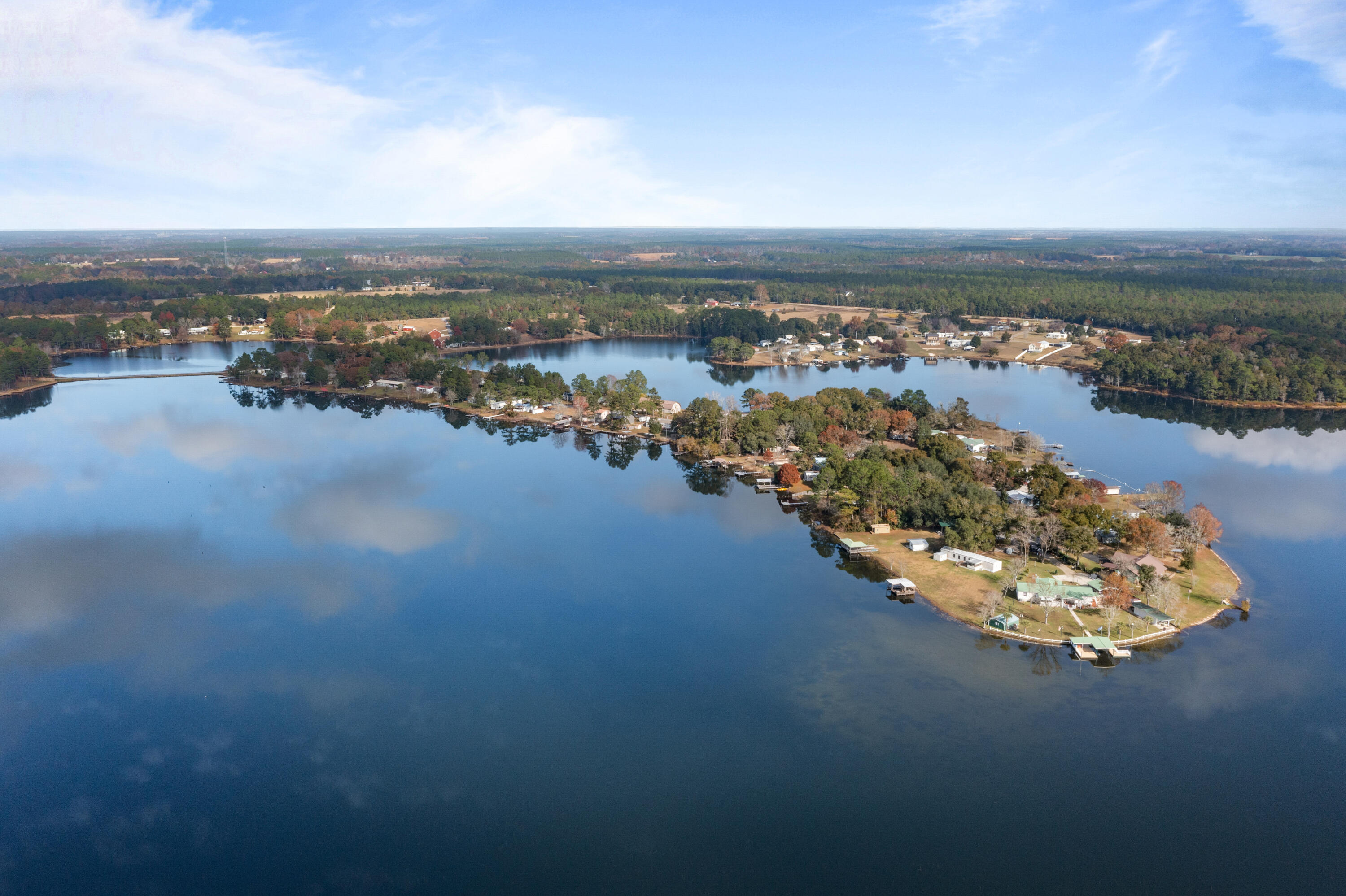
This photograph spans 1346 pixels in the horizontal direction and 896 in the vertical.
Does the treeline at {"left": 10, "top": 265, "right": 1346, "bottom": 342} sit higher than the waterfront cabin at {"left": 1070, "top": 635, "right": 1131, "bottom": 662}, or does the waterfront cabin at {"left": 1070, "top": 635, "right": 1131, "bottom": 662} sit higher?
the treeline at {"left": 10, "top": 265, "right": 1346, "bottom": 342}

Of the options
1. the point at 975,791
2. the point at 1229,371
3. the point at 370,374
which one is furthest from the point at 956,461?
the point at 370,374

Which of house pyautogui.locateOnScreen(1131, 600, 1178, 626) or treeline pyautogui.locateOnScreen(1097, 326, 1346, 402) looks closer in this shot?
house pyautogui.locateOnScreen(1131, 600, 1178, 626)

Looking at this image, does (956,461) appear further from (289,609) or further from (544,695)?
(289,609)

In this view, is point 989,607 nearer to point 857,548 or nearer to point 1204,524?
point 857,548

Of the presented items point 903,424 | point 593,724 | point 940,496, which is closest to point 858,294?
point 903,424

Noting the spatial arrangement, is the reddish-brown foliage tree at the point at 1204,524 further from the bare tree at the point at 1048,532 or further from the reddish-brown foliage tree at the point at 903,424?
the reddish-brown foliage tree at the point at 903,424

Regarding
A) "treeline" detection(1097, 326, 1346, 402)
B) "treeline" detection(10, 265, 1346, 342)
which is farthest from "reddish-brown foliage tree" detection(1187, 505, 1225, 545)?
"treeline" detection(10, 265, 1346, 342)

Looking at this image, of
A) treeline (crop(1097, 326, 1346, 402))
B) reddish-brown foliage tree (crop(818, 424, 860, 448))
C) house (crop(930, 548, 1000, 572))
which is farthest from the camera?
treeline (crop(1097, 326, 1346, 402))

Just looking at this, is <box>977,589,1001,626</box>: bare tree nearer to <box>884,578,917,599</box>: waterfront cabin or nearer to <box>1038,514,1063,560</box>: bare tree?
<box>884,578,917,599</box>: waterfront cabin
